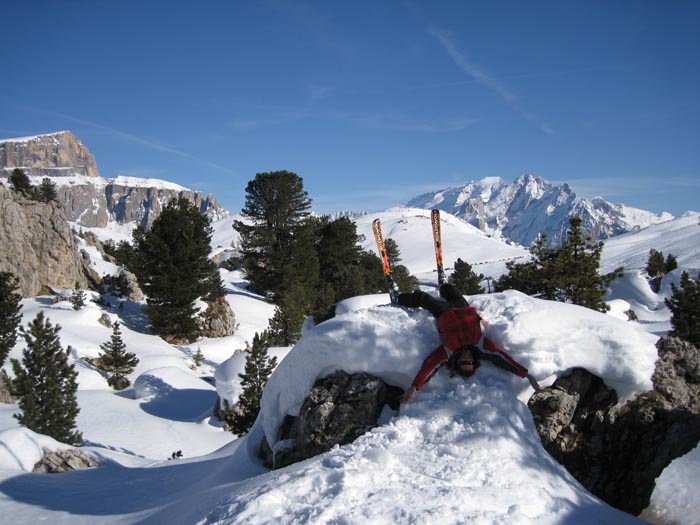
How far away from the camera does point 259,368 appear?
1642cm

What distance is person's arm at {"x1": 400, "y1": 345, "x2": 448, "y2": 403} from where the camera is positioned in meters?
6.00

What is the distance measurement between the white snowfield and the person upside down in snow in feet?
0.54

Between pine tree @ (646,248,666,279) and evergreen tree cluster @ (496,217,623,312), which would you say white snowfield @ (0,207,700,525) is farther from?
pine tree @ (646,248,666,279)

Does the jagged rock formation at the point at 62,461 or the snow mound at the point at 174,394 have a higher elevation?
the jagged rock formation at the point at 62,461

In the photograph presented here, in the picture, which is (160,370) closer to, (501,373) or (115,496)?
(115,496)

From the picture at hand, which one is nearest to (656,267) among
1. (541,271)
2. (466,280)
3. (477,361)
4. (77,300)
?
(466,280)

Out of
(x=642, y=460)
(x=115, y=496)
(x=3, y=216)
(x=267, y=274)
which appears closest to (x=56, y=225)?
(x=3, y=216)

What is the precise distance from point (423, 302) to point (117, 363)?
68.0 feet

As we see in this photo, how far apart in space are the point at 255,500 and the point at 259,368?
493 inches

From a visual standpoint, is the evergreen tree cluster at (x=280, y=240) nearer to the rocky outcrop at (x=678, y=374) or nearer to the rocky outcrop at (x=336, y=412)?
the rocky outcrop at (x=336, y=412)

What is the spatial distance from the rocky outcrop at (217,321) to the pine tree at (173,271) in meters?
0.74

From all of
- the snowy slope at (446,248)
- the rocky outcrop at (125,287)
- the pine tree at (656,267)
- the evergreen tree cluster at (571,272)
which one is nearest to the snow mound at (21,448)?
the evergreen tree cluster at (571,272)

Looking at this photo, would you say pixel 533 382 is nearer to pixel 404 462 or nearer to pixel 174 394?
pixel 404 462

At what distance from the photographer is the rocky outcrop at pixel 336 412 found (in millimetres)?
6113
